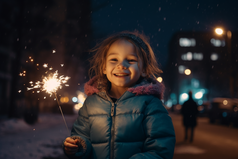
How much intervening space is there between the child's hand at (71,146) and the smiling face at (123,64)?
2.31 ft

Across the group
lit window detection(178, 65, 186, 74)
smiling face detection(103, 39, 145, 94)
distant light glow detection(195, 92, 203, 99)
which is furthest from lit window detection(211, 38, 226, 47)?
smiling face detection(103, 39, 145, 94)

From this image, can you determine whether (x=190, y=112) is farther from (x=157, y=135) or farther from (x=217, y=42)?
(x=217, y=42)

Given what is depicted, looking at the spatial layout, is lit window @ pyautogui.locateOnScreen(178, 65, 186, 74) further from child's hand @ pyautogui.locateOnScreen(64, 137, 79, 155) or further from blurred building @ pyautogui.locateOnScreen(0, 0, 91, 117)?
child's hand @ pyautogui.locateOnScreen(64, 137, 79, 155)

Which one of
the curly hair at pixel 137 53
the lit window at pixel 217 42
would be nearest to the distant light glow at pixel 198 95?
the lit window at pixel 217 42

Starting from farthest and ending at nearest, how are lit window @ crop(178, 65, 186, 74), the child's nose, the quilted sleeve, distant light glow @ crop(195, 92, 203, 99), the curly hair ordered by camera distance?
lit window @ crop(178, 65, 186, 74) < distant light glow @ crop(195, 92, 203, 99) < the curly hair < the child's nose < the quilted sleeve

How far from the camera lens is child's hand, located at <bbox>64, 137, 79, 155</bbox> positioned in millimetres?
2141

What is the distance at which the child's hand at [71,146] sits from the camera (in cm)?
214

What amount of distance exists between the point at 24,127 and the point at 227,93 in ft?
214

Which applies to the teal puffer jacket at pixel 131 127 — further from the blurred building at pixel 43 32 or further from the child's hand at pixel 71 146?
Result: the blurred building at pixel 43 32

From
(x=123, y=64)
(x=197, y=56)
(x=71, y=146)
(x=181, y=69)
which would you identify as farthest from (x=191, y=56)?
(x=71, y=146)

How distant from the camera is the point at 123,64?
7.72 feet

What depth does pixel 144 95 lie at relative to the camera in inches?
92.0

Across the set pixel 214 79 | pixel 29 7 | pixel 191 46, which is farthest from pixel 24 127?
pixel 191 46

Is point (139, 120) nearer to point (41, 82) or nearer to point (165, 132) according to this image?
point (165, 132)
